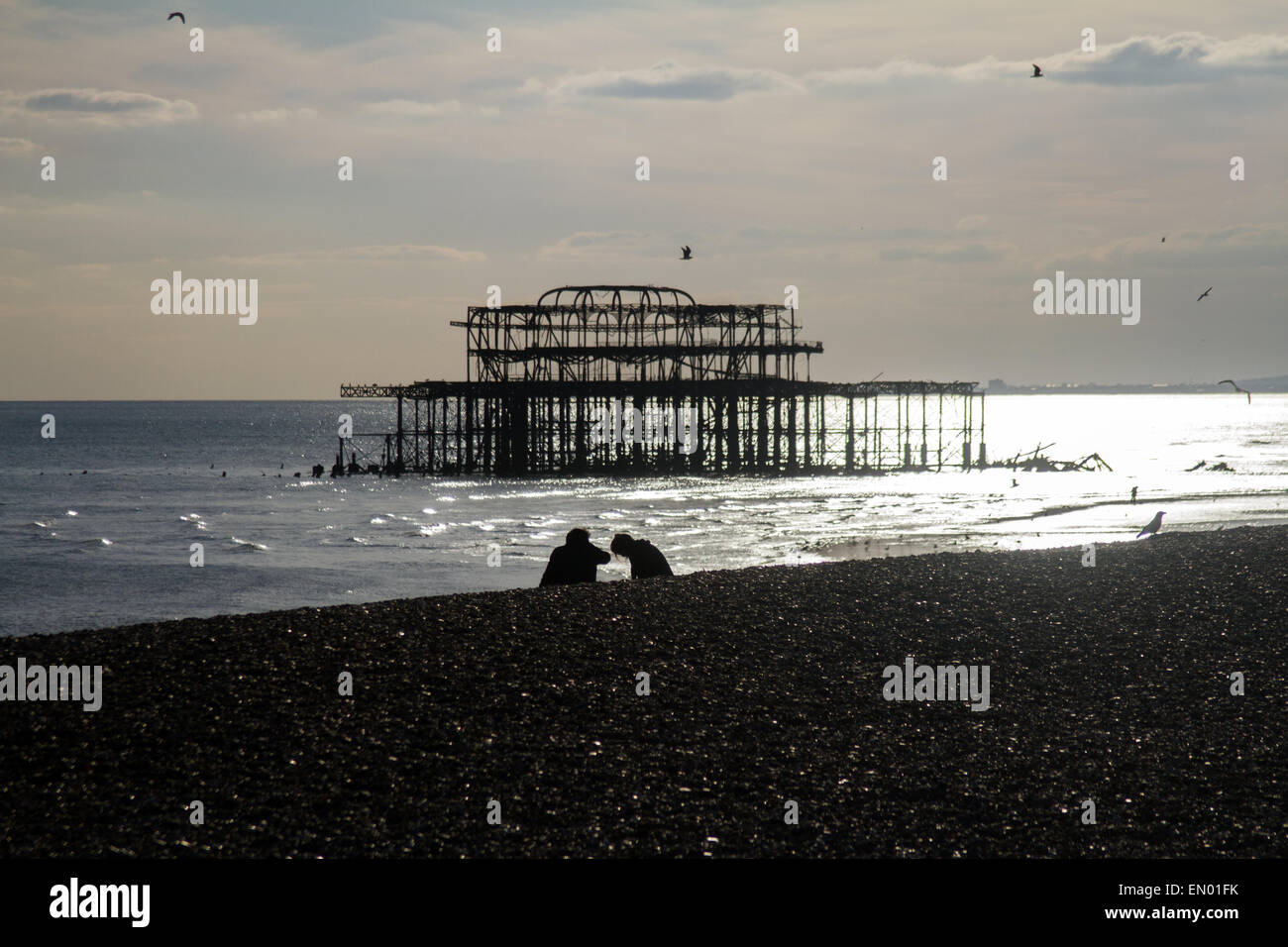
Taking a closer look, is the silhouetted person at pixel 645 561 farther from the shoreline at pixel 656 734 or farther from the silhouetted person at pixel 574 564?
the shoreline at pixel 656 734

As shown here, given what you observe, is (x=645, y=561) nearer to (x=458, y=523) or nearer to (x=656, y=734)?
(x=656, y=734)

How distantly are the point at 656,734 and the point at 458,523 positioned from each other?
30589 mm

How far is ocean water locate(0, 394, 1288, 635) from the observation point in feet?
81.8

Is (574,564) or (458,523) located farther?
(458,523)

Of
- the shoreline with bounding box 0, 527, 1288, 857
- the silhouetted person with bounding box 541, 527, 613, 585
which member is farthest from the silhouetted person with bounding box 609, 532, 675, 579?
the shoreline with bounding box 0, 527, 1288, 857

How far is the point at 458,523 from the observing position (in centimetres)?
3791

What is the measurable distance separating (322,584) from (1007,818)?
20574mm

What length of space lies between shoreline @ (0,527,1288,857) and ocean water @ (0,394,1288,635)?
38.3 ft

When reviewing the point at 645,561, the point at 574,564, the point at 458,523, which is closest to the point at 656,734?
the point at 574,564

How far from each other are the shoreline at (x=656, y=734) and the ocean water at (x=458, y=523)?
38.3 feet

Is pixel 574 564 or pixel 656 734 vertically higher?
pixel 574 564

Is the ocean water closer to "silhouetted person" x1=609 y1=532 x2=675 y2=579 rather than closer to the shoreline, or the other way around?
"silhouetted person" x1=609 y1=532 x2=675 y2=579

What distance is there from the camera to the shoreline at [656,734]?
630cm
